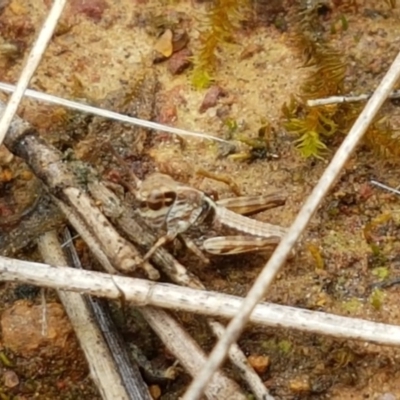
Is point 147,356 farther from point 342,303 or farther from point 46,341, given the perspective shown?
point 342,303

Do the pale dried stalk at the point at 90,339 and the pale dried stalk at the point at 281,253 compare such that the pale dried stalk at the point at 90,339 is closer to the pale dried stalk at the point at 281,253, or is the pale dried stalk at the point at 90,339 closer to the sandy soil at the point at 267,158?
the sandy soil at the point at 267,158

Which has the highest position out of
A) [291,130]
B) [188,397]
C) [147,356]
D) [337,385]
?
[188,397]

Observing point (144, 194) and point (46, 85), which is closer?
point (144, 194)

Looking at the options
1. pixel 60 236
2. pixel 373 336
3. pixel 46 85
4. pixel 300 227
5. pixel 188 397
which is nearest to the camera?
pixel 188 397

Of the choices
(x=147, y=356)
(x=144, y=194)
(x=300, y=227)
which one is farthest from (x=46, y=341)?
(x=300, y=227)

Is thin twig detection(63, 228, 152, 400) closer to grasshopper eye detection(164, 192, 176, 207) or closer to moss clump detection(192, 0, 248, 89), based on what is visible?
grasshopper eye detection(164, 192, 176, 207)

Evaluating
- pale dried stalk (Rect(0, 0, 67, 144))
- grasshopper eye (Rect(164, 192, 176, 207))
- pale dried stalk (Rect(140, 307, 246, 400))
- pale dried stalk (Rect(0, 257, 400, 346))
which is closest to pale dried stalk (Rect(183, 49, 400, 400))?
pale dried stalk (Rect(0, 257, 400, 346))
